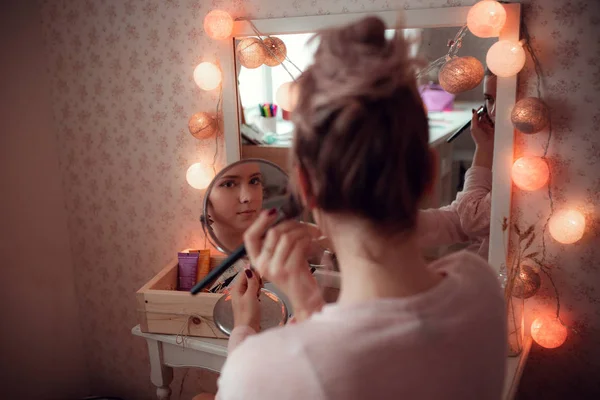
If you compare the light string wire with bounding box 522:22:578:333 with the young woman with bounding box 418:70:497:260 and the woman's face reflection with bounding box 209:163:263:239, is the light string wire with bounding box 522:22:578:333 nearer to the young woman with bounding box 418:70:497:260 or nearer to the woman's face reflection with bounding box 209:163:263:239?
the young woman with bounding box 418:70:497:260

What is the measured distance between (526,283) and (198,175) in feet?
2.98

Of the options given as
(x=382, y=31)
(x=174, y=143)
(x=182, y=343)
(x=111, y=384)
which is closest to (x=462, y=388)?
(x=382, y=31)

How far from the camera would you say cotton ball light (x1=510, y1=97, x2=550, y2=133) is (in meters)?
1.20

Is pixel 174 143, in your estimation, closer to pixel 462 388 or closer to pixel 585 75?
pixel 585 75

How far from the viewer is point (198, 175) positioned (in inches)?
64.2

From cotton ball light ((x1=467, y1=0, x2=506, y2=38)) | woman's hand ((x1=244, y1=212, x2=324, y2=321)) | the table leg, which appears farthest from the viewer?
the table leg

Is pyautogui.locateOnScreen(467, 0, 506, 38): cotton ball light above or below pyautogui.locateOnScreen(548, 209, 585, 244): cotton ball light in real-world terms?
above

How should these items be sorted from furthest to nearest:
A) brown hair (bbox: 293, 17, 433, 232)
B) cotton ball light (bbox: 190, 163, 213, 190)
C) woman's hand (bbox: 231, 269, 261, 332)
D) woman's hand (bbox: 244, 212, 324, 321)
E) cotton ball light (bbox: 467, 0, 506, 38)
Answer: cotton ball light (bbox: 190, 163, 213, 190) < cotton ball light (bbox: 467, 0, 506, 38) < woman's hand (bbox: 231, 269, 261, 332) < woman's hand (bbox: 244, 212, 324, 321) < brown hair (bbox: 293, 17, 433, 232)

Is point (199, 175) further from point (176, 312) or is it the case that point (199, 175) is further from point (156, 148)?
point (176, 312)

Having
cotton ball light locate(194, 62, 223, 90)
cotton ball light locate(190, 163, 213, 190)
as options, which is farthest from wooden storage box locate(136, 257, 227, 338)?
cotton ball light locate(194, 62, 223, 90)

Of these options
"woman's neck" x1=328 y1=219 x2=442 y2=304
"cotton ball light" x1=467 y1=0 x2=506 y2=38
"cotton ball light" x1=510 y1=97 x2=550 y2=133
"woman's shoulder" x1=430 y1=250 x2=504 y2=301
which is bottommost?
"woman's shoulder" x1=430 y1=250 x2=504 y2=301

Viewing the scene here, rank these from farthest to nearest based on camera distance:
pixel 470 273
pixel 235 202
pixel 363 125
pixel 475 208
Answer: pixel 475 208, pixel 235 202, pixel 470 273, pixel 363 125

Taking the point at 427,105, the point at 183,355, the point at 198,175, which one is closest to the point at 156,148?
the point at 198,175

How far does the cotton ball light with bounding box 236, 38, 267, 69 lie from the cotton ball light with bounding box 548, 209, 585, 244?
2.64 ft
